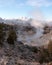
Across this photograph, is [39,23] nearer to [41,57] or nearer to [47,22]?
[47,22]

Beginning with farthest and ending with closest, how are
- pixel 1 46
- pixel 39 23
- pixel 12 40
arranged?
pixel 39 23, pixel 12 40, pixel 1 46

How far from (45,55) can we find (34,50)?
705 cm

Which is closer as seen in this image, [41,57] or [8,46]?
[41,57]

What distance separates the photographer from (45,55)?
111ft

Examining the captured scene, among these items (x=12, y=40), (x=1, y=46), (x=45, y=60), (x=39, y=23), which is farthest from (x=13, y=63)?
(x=39, y=23)

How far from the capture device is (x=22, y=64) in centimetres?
2491

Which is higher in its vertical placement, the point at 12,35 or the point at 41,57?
the point at 12,35

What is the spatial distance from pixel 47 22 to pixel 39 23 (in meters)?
10.8

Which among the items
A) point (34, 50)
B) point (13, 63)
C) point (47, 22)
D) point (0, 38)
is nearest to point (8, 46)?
point (0, 38)

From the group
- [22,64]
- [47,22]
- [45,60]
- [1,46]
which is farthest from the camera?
[47,22]

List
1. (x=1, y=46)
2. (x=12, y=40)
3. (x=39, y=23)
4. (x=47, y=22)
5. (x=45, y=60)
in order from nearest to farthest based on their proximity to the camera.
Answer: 1. (x=45, y=60)
2. (x=1, y=46)
3. (x=12, y=40)
4. (x=47, y=22)
5. (x=39, y=23)

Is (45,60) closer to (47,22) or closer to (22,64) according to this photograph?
(22,64)

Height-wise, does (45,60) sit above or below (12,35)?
below

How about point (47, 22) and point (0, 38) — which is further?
point (47, 22)
